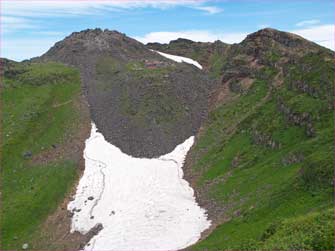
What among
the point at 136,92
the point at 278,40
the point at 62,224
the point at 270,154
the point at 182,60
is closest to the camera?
the point at 62,224

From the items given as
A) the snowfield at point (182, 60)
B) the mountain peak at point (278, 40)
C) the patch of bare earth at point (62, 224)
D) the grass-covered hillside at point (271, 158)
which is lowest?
the patch of bare earth at point (62, 224)

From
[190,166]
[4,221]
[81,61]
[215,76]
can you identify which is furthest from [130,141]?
[81,61]

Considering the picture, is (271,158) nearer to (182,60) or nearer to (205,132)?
(205,132)

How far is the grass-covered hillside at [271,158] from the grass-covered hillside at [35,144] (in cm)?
2057

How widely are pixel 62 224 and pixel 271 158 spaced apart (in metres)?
27.2

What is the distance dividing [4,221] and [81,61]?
234ft

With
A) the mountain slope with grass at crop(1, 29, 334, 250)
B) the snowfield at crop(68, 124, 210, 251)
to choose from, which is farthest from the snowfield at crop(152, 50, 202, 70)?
the snowfield at crop(68, 124, 210, 251)

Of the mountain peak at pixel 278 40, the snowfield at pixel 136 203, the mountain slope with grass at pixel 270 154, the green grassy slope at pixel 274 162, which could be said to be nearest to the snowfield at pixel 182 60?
the mountain peak at pixel 278 40

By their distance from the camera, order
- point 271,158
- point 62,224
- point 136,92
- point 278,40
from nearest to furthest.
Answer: point 271,158 < point 62,224 < point 136,92 < point 278,40

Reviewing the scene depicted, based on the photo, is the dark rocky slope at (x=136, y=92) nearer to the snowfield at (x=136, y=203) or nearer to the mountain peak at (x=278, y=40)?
the snowfield at (x=136, y=203)

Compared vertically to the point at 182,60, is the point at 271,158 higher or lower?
lower

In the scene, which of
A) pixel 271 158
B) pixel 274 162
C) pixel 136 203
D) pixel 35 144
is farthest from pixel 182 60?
pixel 274 162

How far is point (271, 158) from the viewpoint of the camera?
2025 inches

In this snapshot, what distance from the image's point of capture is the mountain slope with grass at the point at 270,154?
108ft
